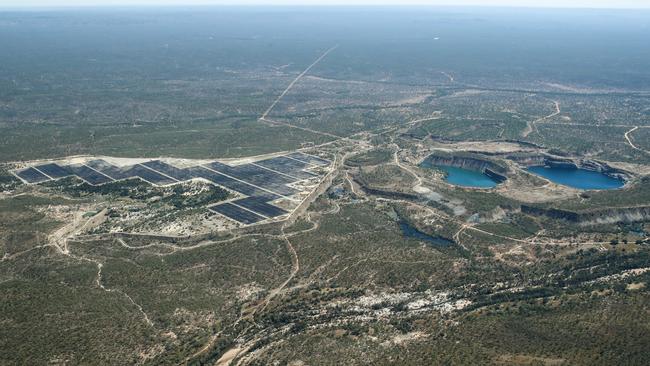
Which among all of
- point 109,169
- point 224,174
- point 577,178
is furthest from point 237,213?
point 577,178

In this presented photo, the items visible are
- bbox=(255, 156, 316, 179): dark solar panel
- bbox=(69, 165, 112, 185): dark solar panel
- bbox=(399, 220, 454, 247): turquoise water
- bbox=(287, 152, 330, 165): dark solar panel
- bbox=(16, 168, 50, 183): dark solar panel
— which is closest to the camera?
bbox=(399, 220, 454, 247): turquoise water

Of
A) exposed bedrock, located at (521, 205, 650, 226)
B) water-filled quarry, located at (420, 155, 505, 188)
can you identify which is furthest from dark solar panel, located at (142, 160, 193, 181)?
exposed bedrock, located at (521, 205, 650, 226)

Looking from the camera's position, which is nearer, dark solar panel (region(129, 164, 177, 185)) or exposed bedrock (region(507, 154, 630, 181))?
dark solar panel (region(129, 164, 177, 185))

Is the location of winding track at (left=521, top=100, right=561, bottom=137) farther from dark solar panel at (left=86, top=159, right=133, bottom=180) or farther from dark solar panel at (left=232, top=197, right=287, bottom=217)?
dark solar panel at (left=86, top=159, right=133, bottom=180)

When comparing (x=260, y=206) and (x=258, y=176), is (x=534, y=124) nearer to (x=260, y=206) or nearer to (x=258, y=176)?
(x=258, y=176)

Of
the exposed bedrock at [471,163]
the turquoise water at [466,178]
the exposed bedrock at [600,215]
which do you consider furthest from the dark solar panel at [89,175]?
the exposed bedrock at [600,215]

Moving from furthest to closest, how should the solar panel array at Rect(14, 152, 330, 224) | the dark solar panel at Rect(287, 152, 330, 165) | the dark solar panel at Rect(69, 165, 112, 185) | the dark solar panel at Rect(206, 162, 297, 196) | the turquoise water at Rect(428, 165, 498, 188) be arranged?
the dark solar panel at Rect(287, 152, 330, 165) < the turquoise water at Rect(428, 165, 498, 188) < the dark solar panel at Rect(69, 165, 112, 185) < the dark solar panel at Rect(206, 162, 297, 196) < the solar panel array at Rect(14, 152, 330, 224)
